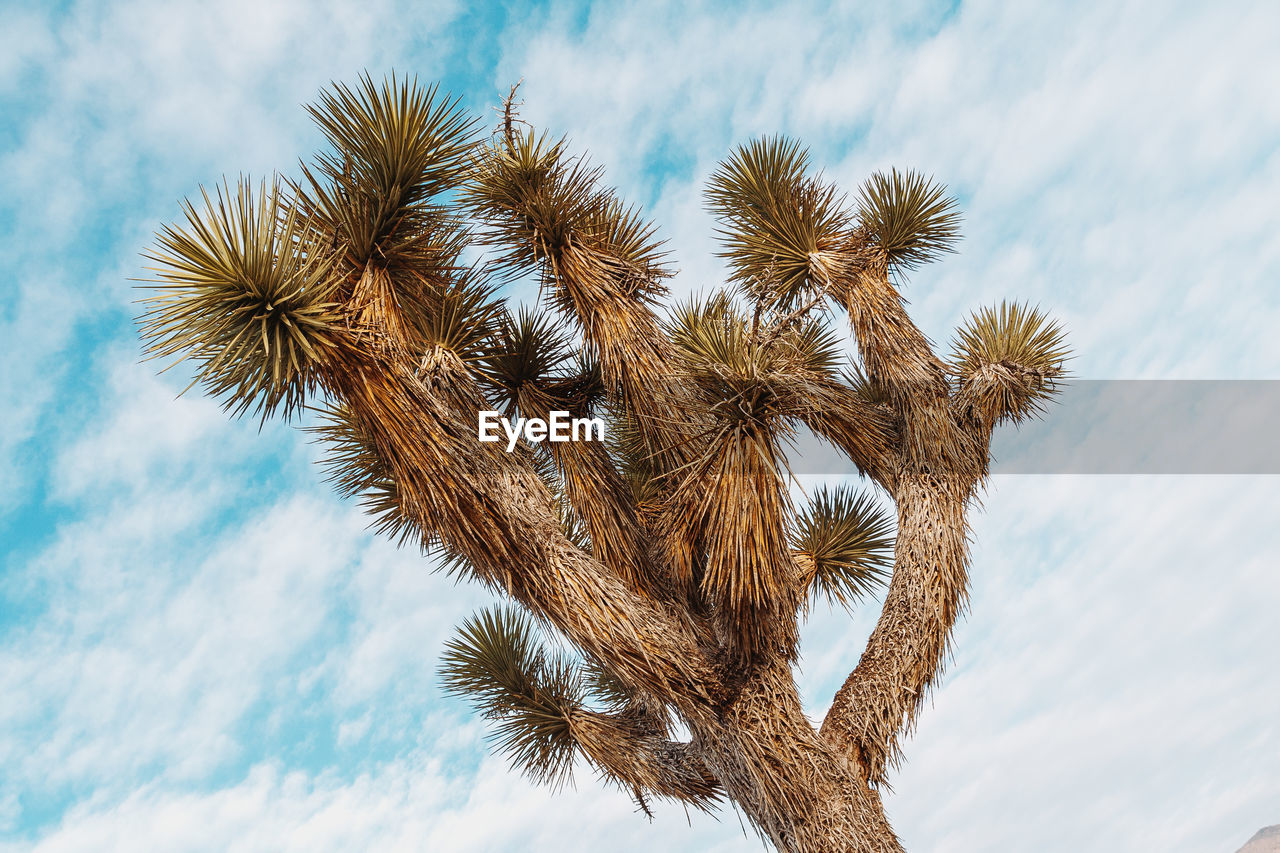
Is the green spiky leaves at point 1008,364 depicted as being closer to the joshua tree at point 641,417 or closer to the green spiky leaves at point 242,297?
the joshua tree at point 641,417

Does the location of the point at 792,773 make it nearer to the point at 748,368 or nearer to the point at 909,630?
the point at 909,630

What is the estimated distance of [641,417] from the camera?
5.83 meters

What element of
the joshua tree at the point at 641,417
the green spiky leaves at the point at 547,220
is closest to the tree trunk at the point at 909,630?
the joshua tree at the point at 641,417

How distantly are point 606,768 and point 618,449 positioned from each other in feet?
7.61

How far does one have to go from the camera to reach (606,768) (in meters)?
6.68

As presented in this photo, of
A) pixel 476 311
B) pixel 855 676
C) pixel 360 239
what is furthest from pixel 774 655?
pixel 360 239

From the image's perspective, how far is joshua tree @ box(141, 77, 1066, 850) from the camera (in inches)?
199

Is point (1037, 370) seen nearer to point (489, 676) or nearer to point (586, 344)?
point (586, 344)

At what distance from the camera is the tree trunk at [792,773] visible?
18.3 feet

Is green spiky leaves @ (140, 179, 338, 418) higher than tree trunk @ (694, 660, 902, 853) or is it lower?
higher

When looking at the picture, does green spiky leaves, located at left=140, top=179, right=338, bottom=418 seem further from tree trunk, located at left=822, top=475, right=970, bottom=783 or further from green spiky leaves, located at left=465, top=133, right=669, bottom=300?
tree trunk, located at left=822, top=475, right=970, bottom=783

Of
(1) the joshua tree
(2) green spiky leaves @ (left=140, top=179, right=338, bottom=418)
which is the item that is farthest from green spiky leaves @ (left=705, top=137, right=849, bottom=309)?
(2) green spiky leaves @ (left=140, top=179, right=338, bottom=418)

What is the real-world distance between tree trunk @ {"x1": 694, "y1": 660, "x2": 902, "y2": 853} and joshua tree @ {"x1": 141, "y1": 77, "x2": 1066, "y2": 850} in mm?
14

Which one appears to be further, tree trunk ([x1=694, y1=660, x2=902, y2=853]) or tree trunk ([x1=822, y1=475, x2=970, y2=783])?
tree trunk ([x1=822, y1=475, x2=970, y2=783])
